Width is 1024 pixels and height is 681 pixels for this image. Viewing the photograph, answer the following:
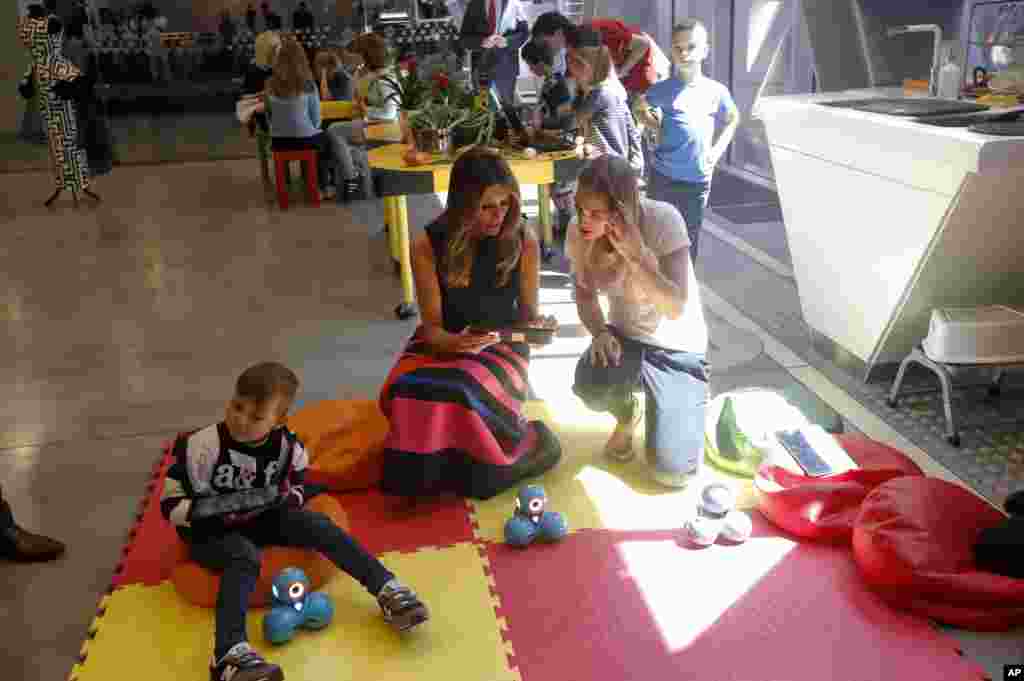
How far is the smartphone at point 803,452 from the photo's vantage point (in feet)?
10.6

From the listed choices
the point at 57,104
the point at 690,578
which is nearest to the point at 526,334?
the point at 690,578

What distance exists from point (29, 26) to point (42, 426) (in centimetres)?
546

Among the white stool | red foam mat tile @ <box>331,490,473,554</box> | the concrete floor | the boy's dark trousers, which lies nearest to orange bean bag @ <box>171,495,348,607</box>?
the boy's dark trousers

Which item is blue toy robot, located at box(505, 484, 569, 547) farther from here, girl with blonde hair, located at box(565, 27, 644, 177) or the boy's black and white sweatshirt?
girl with blonde hair, located at box(565, 27, 644, 177)

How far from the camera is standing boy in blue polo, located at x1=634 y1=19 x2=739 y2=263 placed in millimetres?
4543

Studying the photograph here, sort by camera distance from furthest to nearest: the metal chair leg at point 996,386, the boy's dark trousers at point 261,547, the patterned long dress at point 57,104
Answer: the patterned long dress at point 57,104
the metal chair leg at point 996,386
the boy's dark trousers at point 261,547

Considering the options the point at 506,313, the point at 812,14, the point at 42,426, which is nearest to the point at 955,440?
the point at 506,313

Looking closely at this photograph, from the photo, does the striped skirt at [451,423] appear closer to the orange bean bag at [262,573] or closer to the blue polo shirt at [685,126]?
the orange bean bag at [262,573]

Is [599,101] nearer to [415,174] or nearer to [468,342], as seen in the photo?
[415,174]

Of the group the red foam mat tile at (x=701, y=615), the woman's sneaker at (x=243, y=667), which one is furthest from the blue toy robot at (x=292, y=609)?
the red foam mat tile at (x=701, y=615)

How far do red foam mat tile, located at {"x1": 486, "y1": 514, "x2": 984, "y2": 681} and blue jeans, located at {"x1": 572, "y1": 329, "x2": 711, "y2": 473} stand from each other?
35 centimetres

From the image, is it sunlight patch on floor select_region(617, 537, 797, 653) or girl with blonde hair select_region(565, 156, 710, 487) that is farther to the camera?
girl with blonde hair select_region(565, 156, 710, 487)

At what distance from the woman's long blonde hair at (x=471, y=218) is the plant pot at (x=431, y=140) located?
1780 mm

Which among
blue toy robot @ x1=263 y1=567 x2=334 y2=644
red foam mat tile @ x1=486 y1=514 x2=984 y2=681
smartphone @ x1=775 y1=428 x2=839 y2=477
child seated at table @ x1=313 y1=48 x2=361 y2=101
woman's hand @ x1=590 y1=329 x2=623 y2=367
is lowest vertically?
red foam mat tile @ x1=486 y1=514 x2=984 y2=681
